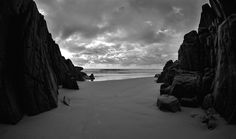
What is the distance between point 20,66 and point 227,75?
29.5ft

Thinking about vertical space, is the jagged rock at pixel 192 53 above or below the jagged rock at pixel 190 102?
above

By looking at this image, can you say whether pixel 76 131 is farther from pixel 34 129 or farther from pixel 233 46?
pixel 233 46

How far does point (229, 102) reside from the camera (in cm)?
548

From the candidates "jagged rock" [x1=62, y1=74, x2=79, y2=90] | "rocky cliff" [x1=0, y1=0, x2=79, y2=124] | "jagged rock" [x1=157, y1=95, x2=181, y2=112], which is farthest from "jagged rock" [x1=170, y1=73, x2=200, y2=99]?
"jagged rock" [x1=62, y1=74, x2=79, y2=90]

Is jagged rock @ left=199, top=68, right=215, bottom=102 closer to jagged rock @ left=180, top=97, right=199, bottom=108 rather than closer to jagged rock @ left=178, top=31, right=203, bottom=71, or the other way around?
jagged rock @ left=180, top=97, right=199, bottom=108

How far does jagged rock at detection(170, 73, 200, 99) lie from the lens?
325 inches

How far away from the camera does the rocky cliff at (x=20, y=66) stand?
225 inches

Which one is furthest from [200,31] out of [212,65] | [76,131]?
[76,131]

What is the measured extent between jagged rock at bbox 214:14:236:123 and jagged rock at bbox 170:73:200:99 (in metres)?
1.83

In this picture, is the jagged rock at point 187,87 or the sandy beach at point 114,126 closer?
the sandy beach at point 114,126

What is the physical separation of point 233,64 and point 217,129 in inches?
102

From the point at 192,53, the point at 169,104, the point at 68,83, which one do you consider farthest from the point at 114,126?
the point at 68,83

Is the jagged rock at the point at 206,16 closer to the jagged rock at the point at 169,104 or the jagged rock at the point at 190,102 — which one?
the jagged rock at the point at 190,102

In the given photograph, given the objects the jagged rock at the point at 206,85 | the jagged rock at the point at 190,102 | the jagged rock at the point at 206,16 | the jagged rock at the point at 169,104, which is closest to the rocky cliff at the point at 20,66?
the jagged rock at the point at 169,104
